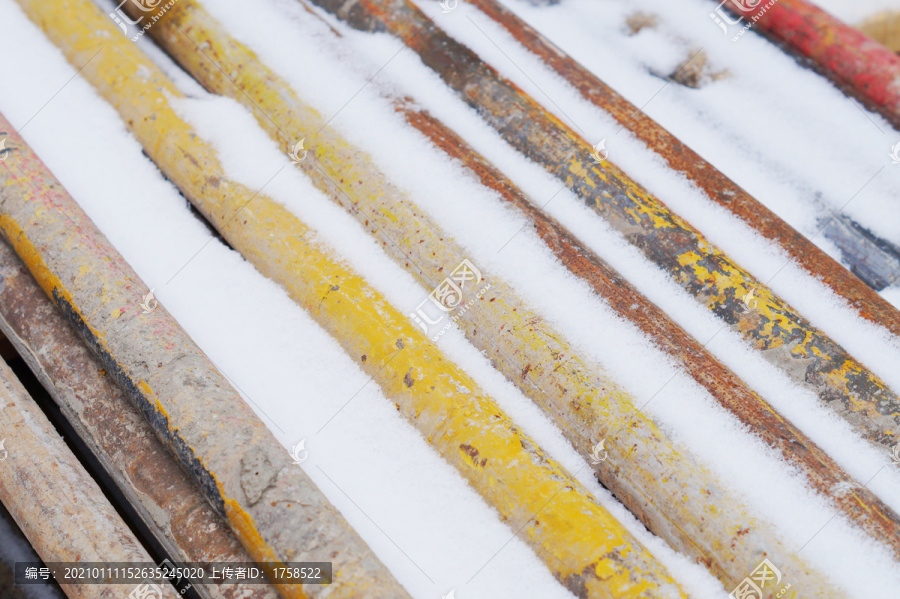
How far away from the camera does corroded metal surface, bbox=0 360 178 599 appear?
166 cm

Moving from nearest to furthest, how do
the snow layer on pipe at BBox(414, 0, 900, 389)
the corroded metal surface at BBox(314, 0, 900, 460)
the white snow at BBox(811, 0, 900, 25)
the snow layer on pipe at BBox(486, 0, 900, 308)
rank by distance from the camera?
the corroded metal surface at BBox(314, 0, 900, 460), the snow layer on pipe at BBox(414, 0, 900, 389), the snow layer on pipe at BBox(486, 0, 900, 308), the white snow at BBox(811, 0, 900, 25)

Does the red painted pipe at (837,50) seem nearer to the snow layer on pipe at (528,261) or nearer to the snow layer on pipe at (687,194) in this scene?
the snow layer on pipe at (687,194)

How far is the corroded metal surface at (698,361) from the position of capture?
1768 millimetres

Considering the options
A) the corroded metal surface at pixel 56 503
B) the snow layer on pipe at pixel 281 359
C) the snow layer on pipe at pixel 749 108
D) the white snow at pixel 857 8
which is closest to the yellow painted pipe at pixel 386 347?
the snow layer on pipe at pixel 281 359

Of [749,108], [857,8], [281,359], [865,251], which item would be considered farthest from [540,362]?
[857,8]

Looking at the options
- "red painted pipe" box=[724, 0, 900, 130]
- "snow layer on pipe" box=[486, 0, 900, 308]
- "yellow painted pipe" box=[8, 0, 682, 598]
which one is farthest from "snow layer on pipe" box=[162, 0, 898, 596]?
"red painted pipe" box=[724, 0, 900, 130]

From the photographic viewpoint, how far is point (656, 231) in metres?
Answer: 2.36

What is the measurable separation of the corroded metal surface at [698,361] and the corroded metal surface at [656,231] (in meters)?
0.21

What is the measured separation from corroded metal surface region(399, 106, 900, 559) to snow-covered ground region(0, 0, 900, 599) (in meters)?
0.04

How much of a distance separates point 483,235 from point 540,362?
57cm

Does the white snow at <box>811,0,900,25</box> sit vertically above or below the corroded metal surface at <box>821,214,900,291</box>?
above

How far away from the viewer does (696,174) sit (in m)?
2.62

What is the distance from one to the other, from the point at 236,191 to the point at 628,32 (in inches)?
96.9

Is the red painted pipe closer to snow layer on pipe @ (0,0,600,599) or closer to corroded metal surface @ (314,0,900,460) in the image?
corroded metal surface @ (314,0,900,460)
